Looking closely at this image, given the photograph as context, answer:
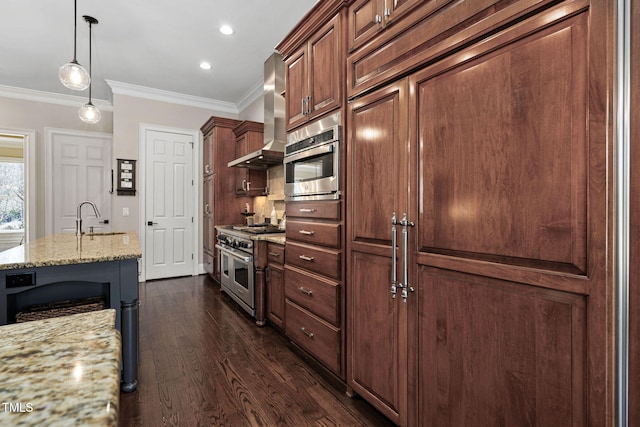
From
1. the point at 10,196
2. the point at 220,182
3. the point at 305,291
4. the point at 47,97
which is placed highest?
the point at 47,97

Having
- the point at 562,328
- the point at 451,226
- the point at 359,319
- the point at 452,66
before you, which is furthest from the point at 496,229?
the point at 359,319

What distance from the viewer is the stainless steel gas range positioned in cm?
312

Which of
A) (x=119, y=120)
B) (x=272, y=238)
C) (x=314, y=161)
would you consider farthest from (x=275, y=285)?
(x=119, y=120)

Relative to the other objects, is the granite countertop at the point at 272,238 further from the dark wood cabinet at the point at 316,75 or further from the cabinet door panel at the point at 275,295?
the dark wood cabinet at the point at 316,75

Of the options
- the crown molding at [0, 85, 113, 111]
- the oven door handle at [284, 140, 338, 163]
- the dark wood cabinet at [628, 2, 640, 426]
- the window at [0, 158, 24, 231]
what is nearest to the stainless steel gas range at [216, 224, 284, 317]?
the oven door handle at [284, 140, 338, 163]

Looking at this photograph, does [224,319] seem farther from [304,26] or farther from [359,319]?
[304,26]

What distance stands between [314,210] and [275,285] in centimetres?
102

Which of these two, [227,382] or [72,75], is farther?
[72,75]

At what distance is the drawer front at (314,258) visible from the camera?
6.48ft

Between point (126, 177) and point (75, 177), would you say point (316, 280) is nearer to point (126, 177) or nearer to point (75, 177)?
point (126, 177)

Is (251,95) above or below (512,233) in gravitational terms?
above

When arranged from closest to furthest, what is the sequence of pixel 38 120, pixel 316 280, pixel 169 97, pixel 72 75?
pixel 316 280 < pixel 72 75 < pixel 38 120 < pixel 169 97

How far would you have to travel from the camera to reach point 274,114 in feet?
11.8

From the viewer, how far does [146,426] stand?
1688 mm
